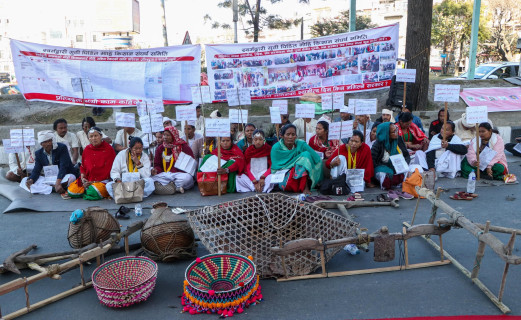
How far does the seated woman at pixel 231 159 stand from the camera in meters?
6.21

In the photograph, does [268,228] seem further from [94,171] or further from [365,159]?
[94,171]

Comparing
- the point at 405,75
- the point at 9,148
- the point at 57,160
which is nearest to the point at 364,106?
the point at 405,75

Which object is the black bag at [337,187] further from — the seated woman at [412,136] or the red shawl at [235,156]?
the seated woman at [412,136]

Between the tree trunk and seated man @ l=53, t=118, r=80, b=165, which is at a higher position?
the tree trunk

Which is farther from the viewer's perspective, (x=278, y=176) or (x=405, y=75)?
(x=405, y=75)

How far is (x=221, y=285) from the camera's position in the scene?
3330mm

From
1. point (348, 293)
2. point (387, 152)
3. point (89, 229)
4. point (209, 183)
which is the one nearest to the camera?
point (348, 293)

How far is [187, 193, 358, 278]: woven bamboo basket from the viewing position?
362cm

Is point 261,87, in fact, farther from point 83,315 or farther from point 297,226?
point 83,315

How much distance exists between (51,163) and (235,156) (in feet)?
9.04

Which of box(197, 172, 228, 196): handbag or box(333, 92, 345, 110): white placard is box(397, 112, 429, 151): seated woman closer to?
box(333, 92, 345, 110): white placard

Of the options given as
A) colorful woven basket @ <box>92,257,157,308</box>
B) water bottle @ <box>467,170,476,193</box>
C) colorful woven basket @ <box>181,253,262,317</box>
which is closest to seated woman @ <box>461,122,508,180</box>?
water bottle @ <box>467,170,476,193</box>

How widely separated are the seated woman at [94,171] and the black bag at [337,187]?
3113 mm

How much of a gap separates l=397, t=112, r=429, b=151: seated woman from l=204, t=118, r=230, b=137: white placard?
278 cm
